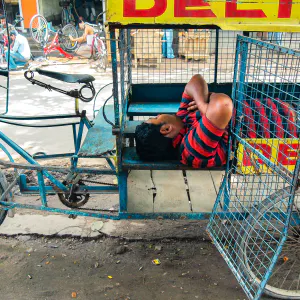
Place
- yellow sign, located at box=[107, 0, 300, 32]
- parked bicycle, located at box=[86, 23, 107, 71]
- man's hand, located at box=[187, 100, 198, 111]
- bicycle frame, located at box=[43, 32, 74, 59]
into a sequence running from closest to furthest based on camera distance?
1. yellow sign, located at box=[107, 0, 300, 32]
2. man's hand, located at box=[187, 100, 198, 111]
3. parked bicycle, located at box=[86, 23, 107, 71]
4. bicycle frame, located at box=[43, 32, 74, 59]

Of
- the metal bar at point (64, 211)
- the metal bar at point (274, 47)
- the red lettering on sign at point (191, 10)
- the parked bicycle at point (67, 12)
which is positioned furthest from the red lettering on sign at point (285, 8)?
the parked bicycle at point (67, 12)

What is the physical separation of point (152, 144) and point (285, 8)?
1.13 m

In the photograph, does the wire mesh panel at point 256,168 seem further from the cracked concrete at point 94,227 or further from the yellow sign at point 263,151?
the cracked concrete at point 94,227

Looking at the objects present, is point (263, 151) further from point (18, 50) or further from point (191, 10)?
point (18, 50)

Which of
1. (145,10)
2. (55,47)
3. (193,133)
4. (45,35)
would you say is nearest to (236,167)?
(193,133)

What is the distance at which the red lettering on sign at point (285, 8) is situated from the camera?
1795mm

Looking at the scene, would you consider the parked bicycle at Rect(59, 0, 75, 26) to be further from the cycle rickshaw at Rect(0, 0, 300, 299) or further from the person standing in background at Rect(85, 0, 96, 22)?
the cycle rickshaw at Rect(0, 0, 300, 299)

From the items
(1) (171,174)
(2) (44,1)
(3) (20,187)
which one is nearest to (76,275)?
(3) (20,187)

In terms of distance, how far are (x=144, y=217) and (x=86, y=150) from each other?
0.72 m

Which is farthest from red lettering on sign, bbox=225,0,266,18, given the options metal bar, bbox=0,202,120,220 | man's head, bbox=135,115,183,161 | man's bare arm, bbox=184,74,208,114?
metal bar, bbox=0,202,120,220

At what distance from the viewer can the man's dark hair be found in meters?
2.34

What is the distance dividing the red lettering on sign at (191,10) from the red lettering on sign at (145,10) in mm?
68

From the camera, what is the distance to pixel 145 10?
1.82 m

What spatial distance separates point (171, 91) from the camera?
4160 mm
